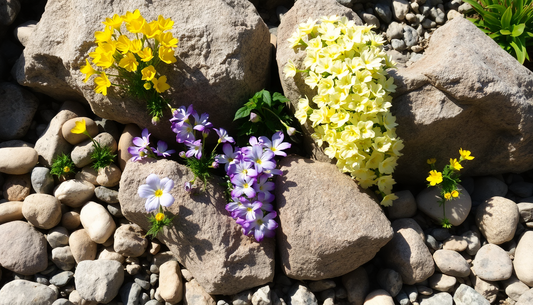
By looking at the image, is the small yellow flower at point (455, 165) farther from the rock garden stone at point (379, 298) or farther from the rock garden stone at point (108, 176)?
the rock garden stone at point (108, 176)

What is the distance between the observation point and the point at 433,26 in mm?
5164

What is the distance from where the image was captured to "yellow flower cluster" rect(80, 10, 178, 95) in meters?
3.56

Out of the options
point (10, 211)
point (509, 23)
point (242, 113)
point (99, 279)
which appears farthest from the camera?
point (509, 23)

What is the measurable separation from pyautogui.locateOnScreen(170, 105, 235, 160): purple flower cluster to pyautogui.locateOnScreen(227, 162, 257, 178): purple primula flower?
0.77 ft

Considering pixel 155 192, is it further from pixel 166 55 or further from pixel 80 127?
pixel 166 55

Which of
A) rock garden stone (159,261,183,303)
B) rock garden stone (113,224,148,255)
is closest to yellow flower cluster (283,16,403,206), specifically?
rock garden stone (159,261,183,303)

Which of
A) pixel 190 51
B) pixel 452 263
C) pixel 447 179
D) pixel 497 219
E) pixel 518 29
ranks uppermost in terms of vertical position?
pixel 190 51

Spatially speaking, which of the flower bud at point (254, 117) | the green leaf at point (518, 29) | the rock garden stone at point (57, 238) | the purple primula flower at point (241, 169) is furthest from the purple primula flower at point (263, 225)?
the green leaf at point (518, 29)

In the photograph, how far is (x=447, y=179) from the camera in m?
3.83

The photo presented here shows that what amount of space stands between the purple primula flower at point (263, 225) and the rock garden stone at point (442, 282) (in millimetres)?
1482

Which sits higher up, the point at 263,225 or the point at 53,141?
the point at 53,141

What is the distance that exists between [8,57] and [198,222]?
A: 10.4ft

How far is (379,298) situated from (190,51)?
8.92 feet

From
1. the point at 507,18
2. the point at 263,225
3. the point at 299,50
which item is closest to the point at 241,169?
the point at 263,225
